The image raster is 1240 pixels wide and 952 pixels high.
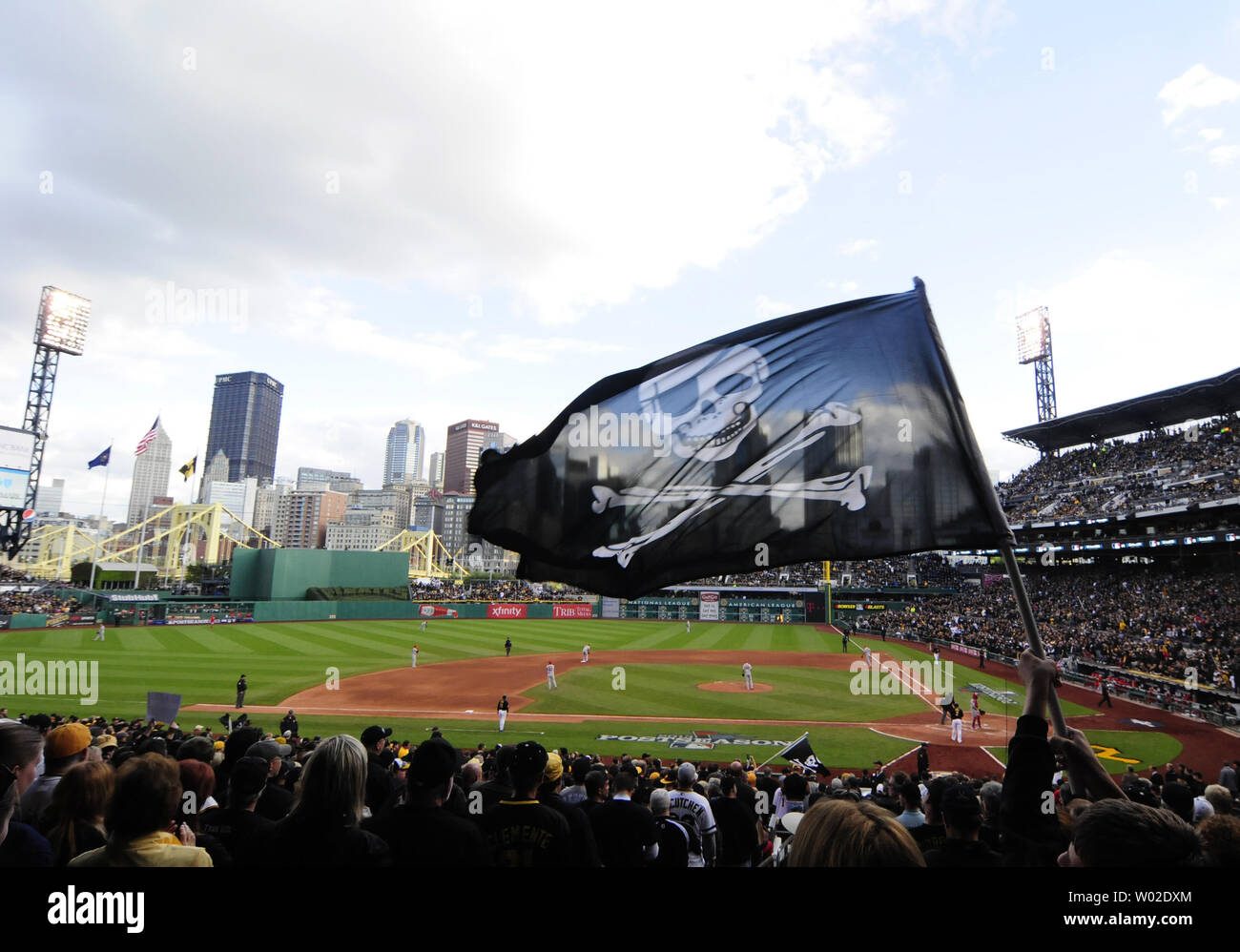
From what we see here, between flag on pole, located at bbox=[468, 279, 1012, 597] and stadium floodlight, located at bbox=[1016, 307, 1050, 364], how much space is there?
8146 centimetres

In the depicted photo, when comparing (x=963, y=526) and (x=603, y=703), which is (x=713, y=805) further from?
(x=603, y=703)

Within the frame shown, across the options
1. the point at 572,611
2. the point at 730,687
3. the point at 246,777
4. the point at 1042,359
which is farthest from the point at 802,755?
the point at 1042,359

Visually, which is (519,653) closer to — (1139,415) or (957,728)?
(957,728)

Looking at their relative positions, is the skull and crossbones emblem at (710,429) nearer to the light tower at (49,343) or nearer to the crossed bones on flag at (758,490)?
the crossed bones on flag at (758,490)

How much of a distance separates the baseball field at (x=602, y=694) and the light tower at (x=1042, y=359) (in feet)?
135

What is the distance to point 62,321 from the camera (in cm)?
7400

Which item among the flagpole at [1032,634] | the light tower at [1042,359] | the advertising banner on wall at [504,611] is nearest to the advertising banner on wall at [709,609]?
the advertising banner on wall at [504,611]

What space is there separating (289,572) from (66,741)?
231 feet

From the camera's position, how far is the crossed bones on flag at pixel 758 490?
6.53 m

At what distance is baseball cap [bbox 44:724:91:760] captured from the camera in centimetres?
488

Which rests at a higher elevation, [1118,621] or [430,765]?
[430,765]

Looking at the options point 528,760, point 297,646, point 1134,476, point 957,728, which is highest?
point 1134,476

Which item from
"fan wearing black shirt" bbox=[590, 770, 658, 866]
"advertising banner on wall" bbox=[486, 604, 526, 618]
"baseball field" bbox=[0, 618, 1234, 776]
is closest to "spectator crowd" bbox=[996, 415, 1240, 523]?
A: "baseball field" bbox=[0, 618, 1234, 776]

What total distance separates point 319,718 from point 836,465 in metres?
24.5
